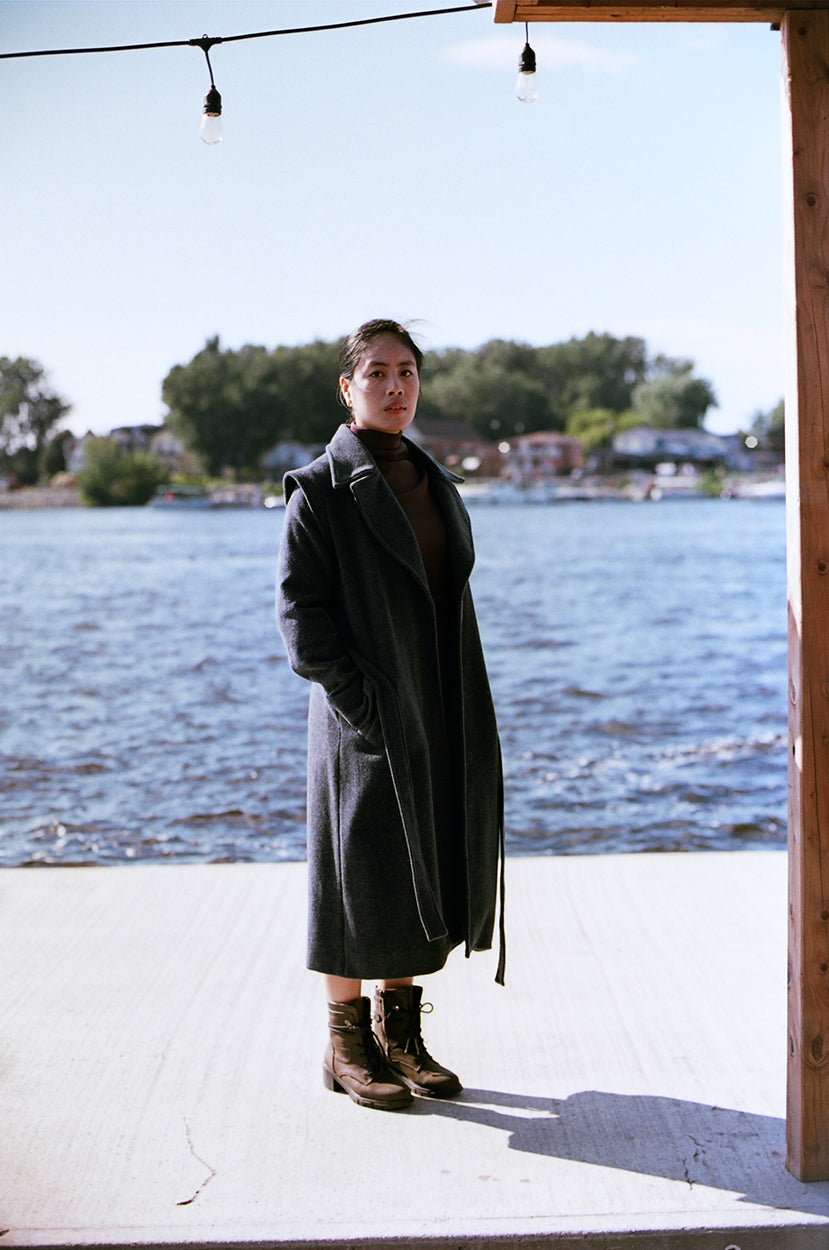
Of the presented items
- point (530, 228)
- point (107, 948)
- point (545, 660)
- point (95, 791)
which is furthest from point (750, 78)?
point (107, 948)

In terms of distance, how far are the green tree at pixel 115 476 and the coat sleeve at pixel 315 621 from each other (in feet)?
89.6

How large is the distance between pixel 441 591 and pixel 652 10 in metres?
1.07

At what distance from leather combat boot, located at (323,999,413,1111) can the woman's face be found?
111 cm

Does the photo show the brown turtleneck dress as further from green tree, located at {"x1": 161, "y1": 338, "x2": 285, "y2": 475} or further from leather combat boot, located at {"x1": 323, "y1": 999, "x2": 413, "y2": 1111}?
green tree, located at {"x1": 161, "y1": 338, "x2": 285, "y2": 475}

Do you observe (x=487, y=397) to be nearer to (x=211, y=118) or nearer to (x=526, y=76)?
(x=211, y=118)

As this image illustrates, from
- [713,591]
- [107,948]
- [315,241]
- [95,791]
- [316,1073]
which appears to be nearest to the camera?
[316,1073]

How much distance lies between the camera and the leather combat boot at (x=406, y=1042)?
250 cm

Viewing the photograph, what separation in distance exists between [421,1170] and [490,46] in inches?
1518

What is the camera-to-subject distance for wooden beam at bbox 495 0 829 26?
7.05 feet

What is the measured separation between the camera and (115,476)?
29484 millimetres

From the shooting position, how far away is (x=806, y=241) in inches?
84.0

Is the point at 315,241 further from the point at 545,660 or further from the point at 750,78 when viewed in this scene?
the point at 545,660

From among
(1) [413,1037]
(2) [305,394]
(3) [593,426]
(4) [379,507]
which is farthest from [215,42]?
(3) [593,426]

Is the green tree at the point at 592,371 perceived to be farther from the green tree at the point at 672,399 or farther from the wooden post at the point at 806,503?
the wooden post at the point at 806,503
